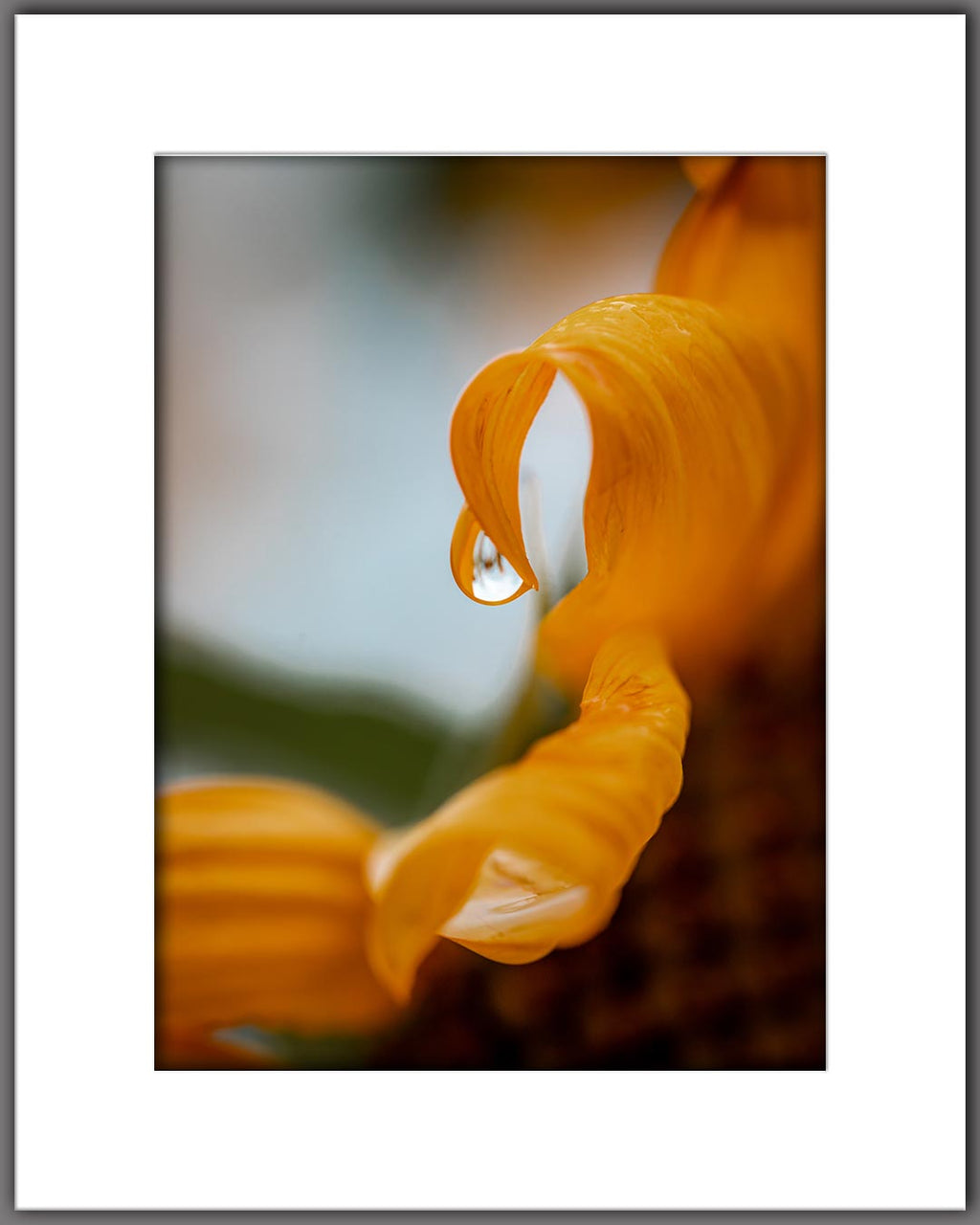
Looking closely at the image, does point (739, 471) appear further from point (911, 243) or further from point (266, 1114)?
A: point (266, 1114)

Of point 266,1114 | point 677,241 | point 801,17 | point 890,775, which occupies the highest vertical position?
point 801,17

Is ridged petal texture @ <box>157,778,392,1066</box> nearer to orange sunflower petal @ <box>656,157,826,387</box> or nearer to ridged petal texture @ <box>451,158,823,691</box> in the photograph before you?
ridged petal texture @ <box>451,158,823,691</box>

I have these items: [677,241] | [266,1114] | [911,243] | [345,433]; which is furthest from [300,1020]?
[911,243]

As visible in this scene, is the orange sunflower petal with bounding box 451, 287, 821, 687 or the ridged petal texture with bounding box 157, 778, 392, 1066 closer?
the orange sunflower petal with bounding box 451, 287, 821, 687

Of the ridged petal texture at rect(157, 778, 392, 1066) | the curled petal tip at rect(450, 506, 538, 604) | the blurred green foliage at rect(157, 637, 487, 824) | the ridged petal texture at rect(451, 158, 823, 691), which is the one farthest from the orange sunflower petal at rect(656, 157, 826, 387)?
the ridged petal texture at rect(157, 778, 392, 1066)

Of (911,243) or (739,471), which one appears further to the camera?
(911,243)

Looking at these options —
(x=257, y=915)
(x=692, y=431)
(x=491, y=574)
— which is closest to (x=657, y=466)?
(x=692, y=431)
